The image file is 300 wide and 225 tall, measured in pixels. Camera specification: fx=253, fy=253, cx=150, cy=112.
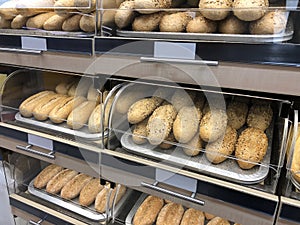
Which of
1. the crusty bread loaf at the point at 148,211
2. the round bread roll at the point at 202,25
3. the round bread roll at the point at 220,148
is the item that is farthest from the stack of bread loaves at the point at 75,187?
the round bread roll at the point at 202,25

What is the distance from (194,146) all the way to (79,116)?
1.69 feet

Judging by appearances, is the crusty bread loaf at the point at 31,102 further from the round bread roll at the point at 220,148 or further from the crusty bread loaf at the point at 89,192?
the round bread roll at the point at 220,148

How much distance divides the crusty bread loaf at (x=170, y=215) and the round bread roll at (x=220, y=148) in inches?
14.9

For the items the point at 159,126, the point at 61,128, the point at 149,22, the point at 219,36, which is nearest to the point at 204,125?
the point at 159,126

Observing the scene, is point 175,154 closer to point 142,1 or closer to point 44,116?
point 142,1

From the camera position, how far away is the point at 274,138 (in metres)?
0.92

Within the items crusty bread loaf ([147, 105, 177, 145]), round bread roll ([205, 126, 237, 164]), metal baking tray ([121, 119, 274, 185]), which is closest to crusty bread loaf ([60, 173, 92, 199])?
metal baking tray ([121, 119, 274, 185])

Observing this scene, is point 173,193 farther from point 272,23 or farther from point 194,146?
point 272,23

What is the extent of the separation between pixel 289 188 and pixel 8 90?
130cm

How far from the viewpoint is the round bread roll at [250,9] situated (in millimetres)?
672

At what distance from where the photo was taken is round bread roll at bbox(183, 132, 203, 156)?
0.85 meters

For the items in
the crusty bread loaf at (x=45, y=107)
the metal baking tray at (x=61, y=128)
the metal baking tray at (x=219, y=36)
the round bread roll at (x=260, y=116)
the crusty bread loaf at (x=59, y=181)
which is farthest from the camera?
the crusty bread loaf at (x=59, y=181)

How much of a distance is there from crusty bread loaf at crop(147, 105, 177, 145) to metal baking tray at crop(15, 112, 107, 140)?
0.20 metres

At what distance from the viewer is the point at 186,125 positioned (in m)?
0.86
